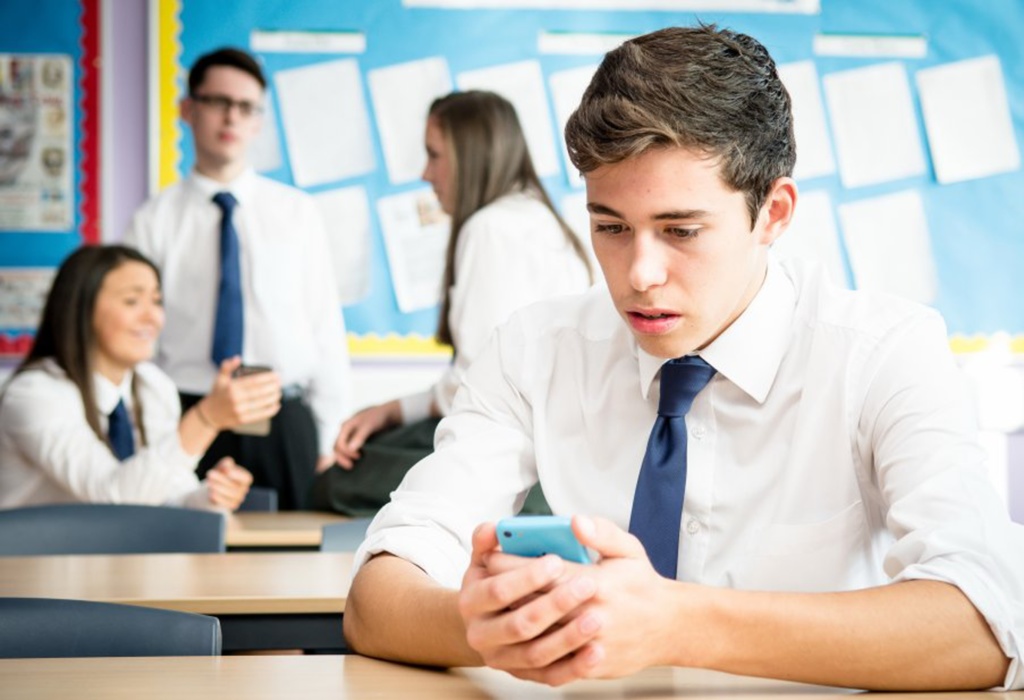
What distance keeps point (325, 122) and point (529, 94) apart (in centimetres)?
77

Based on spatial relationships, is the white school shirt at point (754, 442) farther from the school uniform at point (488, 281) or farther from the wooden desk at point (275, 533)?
the school uniform at point (488, 281)

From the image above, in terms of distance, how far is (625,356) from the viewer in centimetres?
168

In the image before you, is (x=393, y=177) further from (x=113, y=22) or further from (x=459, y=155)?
(x=459, y=155)

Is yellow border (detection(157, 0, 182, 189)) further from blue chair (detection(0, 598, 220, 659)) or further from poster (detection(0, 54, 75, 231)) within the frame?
blue chair (detection(0, 598, 220, 659))

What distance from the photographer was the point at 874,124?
5062 mm

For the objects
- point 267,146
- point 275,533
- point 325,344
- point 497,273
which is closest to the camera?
point 275,533

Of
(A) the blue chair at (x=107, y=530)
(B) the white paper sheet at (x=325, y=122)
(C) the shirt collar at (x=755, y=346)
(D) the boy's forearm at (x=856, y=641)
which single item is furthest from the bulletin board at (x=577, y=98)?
(D) the boy's forearm at (x=856, y=641)

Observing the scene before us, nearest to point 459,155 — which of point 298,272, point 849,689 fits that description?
point 298,272

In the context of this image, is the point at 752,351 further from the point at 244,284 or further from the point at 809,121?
the point at 809,121

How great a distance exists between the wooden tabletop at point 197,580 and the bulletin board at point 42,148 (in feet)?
9.15

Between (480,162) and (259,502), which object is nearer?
(480,162)

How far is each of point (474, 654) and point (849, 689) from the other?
1.17 feet

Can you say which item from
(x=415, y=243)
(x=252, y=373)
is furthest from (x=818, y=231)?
(x=252, y=373)

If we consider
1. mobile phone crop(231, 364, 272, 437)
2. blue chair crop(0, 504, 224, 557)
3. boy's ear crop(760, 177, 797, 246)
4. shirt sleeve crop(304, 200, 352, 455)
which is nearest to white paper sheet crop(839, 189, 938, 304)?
shirt sleeve crop(304, 200, 352, 455)
